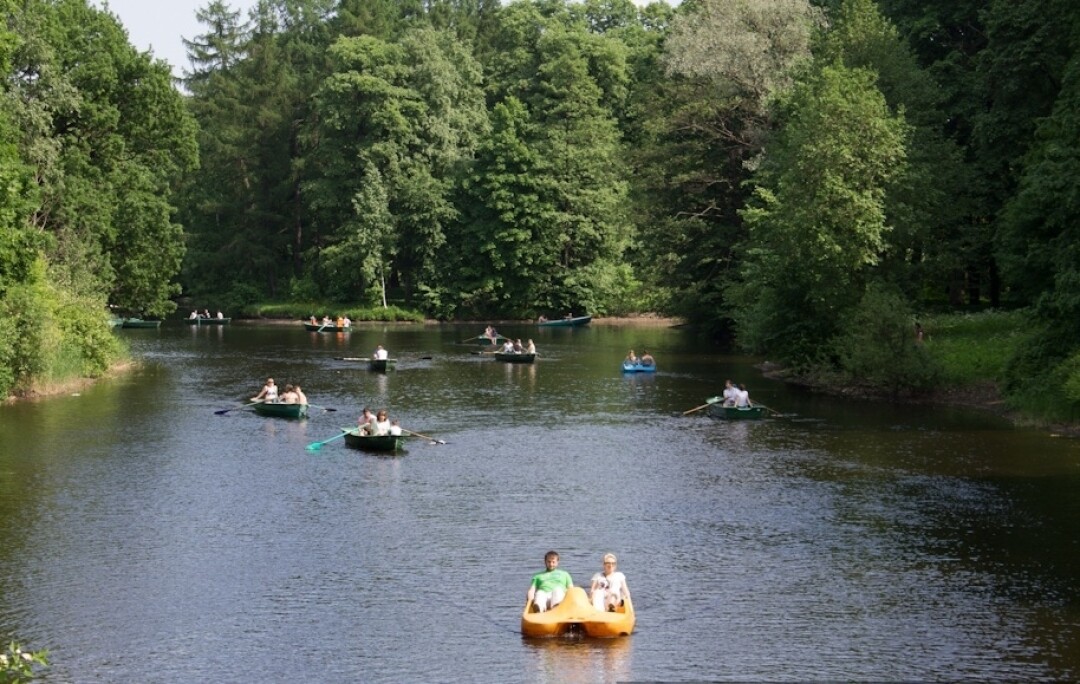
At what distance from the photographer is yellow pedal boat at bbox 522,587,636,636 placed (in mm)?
21609

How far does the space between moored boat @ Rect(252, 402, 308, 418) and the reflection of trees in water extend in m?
26.6

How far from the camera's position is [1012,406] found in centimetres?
4478

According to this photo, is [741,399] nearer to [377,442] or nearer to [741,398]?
[741,398]

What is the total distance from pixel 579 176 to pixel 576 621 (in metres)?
87.2

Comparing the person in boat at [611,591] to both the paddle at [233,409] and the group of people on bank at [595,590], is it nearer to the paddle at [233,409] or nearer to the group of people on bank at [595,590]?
the group of people on bank at [595,590]

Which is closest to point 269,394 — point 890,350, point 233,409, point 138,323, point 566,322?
point 233,409

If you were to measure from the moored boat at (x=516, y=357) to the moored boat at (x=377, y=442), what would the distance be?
26.9 metres

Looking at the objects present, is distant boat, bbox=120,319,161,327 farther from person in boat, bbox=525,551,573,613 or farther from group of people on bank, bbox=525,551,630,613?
group of people on bank, bbox=525,551,630,613

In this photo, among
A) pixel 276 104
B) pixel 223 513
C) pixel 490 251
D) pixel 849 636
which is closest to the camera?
pixel 849 636

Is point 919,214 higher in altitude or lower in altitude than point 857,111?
lower

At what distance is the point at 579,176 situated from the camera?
107000 millimetres

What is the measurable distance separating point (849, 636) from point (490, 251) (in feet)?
281

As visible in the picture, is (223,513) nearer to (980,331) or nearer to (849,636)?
(849,636)

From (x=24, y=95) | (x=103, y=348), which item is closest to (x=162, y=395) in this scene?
(x=103, y=348)
